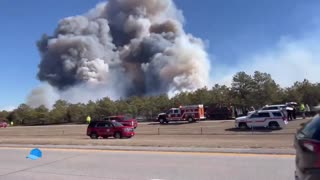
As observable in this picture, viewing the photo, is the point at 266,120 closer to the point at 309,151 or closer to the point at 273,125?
the point at 273,125

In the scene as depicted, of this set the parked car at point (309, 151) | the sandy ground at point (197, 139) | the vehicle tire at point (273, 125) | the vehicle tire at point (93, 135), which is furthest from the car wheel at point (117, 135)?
the parked car at point (309, 151)

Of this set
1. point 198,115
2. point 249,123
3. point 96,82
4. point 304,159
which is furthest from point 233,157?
point 96,82

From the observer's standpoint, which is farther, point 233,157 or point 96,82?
point 96,82

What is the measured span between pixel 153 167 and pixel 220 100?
58595 mm

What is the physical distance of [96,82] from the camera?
145 m

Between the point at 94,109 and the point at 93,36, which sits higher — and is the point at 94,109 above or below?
below

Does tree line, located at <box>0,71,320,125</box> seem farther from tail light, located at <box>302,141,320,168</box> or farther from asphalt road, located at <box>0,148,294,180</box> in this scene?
tail light, located at <box>302,141,320,168</box>

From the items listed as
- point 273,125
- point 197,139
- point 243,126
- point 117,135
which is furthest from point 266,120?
point 117,135

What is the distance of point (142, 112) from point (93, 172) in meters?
67.1

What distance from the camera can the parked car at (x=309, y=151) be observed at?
217 inches

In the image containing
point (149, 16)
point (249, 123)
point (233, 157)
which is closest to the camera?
point (233, 157)

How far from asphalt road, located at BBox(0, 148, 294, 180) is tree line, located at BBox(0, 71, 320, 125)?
53351 millimetres

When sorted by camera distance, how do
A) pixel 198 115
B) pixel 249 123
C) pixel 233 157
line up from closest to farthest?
1. pixel 233 157
2. pixel 249 123
3. pixel 198 115

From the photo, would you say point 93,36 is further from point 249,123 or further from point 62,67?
point 249,123
